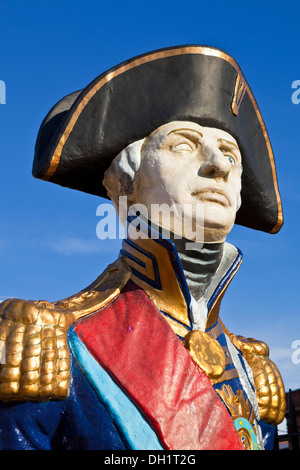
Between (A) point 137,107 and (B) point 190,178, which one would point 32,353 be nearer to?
(B) point 190,178

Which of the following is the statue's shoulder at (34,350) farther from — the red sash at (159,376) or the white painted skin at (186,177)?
the white painted skin at (186,177)

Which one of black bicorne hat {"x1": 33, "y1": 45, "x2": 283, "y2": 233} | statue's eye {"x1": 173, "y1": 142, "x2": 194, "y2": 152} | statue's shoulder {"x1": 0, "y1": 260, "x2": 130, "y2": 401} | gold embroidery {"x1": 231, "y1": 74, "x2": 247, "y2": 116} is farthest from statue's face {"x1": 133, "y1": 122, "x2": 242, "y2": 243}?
statue's shoulder {"x1": 0, "y1": 260, "x2": 130, "y2": 401}

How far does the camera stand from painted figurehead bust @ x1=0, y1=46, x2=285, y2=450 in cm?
294

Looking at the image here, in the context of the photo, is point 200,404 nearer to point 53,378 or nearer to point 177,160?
point 53,378

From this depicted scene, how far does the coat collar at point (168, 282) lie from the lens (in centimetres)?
338

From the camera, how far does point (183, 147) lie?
11.7ft

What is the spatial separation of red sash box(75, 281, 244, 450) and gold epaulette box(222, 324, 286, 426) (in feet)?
2.69

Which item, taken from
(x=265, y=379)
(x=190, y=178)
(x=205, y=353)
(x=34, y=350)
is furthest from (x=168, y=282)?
(x=265, y=379)

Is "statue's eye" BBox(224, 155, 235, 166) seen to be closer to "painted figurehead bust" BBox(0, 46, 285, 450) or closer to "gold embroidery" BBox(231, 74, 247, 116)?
"painted figurehead bust" BBox(0, 46, 285, 450)

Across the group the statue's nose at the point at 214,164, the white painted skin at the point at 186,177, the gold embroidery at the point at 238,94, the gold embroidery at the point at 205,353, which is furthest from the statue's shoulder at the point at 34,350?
the gold embroidery at the point at 238,94

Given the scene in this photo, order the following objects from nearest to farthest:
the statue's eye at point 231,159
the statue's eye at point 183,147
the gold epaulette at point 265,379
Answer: the statue's eye at point 183,147 < the statue's eye at point 231,159 < the gold epaulette at point 265,379

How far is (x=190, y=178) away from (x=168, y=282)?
1.91 ft

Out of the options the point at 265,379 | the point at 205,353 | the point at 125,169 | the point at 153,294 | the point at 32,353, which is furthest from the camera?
the point at 265,379

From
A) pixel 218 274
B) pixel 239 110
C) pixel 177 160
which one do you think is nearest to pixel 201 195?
pixel 177 160
